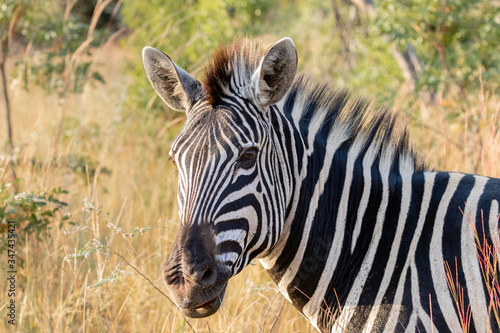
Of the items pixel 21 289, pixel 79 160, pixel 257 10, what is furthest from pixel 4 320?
pixel 257 10

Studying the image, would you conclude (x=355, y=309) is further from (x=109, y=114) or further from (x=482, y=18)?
(x=109, y=114)

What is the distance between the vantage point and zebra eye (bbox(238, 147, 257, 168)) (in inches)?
87.4

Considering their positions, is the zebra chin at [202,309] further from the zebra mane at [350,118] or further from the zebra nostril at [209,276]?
the zebra mane at [350,118]

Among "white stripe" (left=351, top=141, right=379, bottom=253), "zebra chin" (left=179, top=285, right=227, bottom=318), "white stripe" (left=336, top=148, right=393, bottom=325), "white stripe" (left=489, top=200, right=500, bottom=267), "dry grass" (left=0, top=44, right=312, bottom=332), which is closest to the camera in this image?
"zebra chin" (left=179, top=285, right=227, bottom=318)

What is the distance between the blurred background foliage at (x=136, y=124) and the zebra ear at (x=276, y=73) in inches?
29.4

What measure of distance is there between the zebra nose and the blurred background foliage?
105 centimetres

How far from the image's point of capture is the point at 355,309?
2.34 meters

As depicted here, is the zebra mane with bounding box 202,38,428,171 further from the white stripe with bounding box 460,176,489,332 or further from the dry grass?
the dry grass

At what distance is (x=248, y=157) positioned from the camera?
2.23m

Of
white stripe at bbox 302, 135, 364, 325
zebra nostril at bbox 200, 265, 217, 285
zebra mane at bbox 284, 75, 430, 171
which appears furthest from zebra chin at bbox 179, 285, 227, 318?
zebra mane at bbox 284, 75, 430, 171

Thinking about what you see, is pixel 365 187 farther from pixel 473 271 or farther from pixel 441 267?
pixel 473 271

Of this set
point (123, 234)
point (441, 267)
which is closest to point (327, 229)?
point (441, 267)

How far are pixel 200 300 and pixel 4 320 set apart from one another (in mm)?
2527

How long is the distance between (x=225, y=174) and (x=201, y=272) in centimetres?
49
